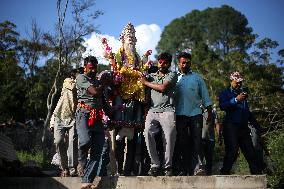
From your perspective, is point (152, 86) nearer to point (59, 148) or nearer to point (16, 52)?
point (59, 148)

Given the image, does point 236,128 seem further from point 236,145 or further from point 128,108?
point 128,108

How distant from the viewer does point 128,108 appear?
6.52 m

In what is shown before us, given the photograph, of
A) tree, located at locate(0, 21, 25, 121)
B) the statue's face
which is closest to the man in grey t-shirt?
the statue's face

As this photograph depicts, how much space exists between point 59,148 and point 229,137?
116 inches

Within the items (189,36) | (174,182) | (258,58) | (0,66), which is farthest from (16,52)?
(174,182)

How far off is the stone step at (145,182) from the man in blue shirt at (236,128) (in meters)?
0.97

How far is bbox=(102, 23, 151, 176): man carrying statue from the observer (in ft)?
20.9

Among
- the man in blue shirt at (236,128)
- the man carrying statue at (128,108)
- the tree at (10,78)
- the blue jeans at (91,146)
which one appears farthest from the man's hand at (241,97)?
the tree at (10,78)

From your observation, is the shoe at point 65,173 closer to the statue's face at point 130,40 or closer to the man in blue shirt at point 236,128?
the statue's face at point 130,40

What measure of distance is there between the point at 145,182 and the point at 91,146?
2.93 feet

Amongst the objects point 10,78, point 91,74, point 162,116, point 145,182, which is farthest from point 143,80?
point 10,78

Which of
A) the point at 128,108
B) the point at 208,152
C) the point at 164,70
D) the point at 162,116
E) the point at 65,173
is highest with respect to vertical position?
the point at 164,70

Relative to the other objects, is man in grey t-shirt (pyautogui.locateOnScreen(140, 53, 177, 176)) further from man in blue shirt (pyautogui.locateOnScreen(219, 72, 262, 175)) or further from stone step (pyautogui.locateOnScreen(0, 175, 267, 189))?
man in blue shirt (pyautogui.locateOnScreen(219, 72, 262, 175))

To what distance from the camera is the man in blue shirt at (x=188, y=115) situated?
238 inches
